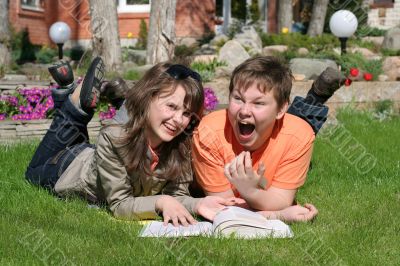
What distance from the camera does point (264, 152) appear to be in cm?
397

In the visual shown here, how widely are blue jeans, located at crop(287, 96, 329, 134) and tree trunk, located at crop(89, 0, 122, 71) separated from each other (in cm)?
556

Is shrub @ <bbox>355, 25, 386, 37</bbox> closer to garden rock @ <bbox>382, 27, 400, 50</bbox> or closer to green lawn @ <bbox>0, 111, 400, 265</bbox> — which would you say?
garden rock @ <bbox>382, 27, 400, 50</bbox>

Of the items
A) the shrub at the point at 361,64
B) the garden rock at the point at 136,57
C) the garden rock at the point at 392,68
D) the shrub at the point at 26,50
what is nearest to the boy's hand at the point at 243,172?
the shrub at the point at 361,64

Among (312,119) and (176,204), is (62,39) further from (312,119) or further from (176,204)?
(176,204)

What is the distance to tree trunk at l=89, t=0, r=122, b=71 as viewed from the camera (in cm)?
991

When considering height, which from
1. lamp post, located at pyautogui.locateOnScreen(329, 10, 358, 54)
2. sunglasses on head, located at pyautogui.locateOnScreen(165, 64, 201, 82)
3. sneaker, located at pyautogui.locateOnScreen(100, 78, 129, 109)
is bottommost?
sneaker, located at pyautogui.locateOnScreen(100, 78, 129, 109)

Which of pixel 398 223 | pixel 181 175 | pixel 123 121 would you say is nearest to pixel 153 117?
pixel 123 121

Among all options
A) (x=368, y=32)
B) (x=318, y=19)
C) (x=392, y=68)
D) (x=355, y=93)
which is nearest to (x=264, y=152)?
(x=355, y=93)

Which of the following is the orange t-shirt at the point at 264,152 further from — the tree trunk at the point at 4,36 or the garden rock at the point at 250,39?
the garden rock at the point at 250,39

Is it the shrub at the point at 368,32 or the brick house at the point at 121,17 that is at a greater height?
the brick house at the point at 121,17

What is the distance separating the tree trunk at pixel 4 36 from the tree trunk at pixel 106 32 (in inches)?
131

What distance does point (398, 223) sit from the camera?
3787 millimetres

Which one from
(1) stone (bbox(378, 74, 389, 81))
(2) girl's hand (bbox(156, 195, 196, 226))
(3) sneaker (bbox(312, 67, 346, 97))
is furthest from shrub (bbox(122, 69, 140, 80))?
(2) girl's hand (bbox(156, 195, 196, 226))

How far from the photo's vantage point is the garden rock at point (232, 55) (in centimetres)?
1129
